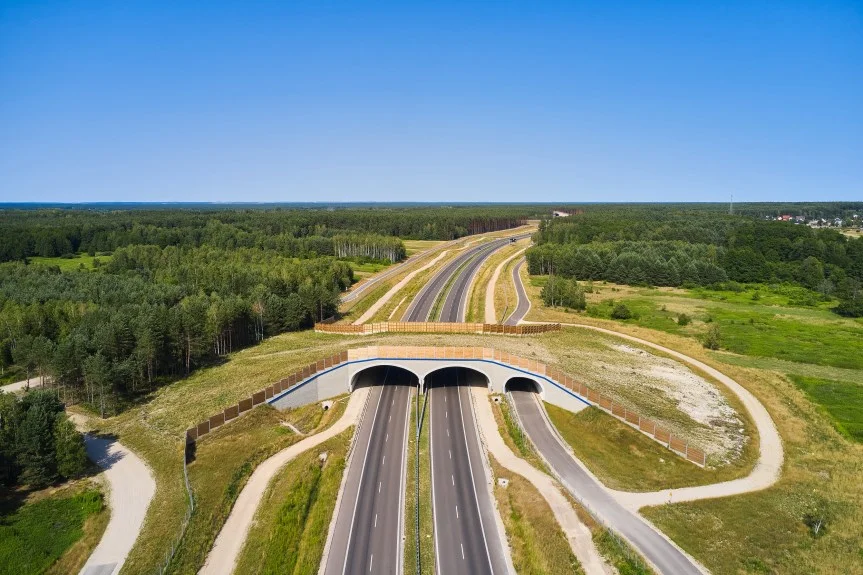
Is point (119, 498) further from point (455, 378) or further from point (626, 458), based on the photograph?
point (626, 458)

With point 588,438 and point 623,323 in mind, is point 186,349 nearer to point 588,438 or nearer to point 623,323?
point 588,438

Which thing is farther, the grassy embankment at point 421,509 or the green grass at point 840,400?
the green grass at point 840,400

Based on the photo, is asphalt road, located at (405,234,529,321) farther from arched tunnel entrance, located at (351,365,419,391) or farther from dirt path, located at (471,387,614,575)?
dirt path, located at (471,387,614,575)

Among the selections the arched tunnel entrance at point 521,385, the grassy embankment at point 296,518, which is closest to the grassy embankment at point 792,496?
the grassy embankment at point 296,518

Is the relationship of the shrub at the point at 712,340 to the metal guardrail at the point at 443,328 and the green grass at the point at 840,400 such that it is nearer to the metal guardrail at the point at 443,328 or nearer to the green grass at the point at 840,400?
the green grass at the point at 840,400

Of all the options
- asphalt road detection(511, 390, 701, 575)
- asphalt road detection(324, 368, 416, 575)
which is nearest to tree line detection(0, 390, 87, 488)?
asphalt road detection(324, 368, 416, 575)

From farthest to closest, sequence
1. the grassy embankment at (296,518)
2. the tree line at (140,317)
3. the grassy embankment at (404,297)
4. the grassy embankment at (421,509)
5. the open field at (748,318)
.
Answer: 1. the grassy embankment at (404,297)
2. the open field at (748,318)
3. the tree line at (140,317)
4. the grassy embankment at (421,509)
5. the grassy embankment at (296,518)
